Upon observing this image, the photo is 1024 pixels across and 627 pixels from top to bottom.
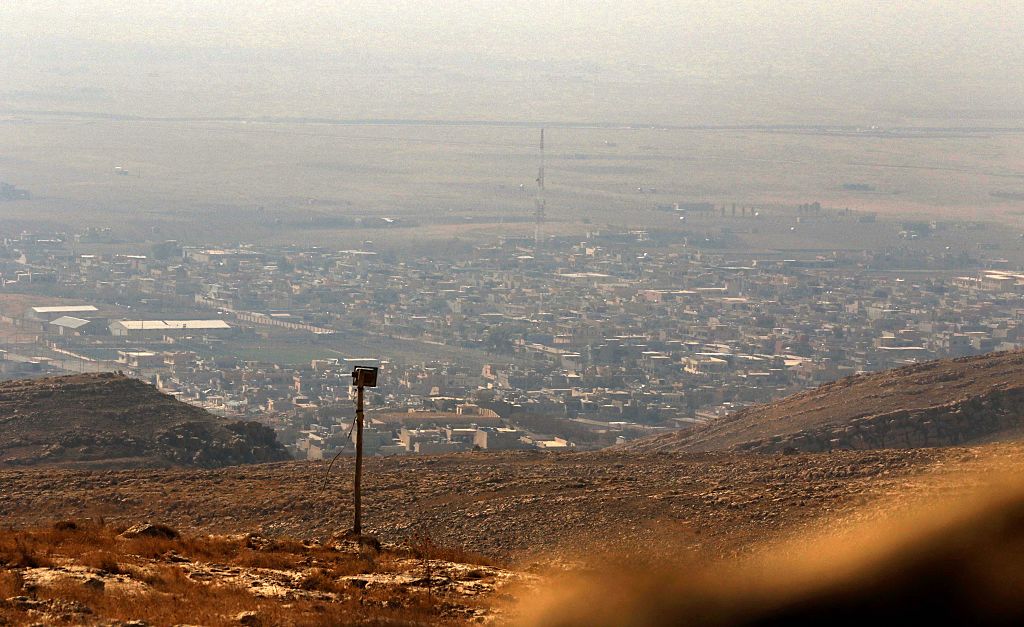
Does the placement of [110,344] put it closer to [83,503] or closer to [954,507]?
[83,503]

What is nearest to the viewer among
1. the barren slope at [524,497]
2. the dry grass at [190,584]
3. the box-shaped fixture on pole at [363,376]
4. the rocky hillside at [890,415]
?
the dry grass at [190,584]

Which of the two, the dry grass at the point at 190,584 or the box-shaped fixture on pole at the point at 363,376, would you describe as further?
the box-shaped fixture on pole at the point at 363,376

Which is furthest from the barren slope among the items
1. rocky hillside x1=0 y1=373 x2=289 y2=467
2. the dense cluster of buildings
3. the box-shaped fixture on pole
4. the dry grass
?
the dense cluster of buildings

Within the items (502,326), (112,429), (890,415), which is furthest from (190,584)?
(502,326)

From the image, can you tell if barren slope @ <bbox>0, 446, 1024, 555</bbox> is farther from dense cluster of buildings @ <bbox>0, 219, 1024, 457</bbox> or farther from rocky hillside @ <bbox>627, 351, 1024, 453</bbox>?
dense cluster of buildings @ <bbox>0, 219, 1024, 457</bbox>

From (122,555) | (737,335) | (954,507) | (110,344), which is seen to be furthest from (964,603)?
(737,335)

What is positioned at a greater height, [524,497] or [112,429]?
[524,497]

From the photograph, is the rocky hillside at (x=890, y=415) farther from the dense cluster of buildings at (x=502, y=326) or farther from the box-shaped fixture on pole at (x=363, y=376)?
the box-shaped fixture on pole at (x=363, y=376)

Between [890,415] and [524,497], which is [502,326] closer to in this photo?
[890,415]

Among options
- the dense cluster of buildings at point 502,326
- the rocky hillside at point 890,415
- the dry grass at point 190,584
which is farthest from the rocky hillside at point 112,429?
the dry grass at point 190,584
